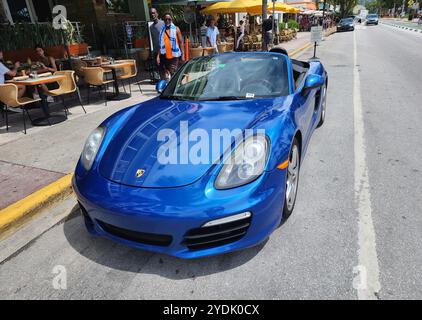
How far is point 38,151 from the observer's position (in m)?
4.33

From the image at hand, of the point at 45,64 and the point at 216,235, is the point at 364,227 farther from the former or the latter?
the point at 45,64

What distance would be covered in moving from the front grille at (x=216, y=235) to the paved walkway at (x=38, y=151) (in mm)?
2107

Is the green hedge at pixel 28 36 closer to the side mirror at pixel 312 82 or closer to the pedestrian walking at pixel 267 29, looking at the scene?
the side mirror at pixel 312 82

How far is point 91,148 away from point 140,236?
3.25 feet

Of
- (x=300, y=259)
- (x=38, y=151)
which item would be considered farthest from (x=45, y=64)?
(x=300, y=259)

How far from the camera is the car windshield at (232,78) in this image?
10.1ft

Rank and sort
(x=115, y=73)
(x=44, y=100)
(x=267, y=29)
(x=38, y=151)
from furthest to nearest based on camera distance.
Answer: (x=267, y=29) < (x=115, y=73) < (x=44, y=100) < (x=38, y=151)

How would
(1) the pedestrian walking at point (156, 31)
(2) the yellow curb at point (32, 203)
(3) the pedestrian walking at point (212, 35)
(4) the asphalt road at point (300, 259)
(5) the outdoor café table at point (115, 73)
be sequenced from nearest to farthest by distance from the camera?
(4) the asphalt road at point (300, 259) < (2) the yellow curb at point (32, 203) < (5) the outdoor café table at point (115, 73) < (1) the pedestrian walking at point (156, 31) < (3) the pedestrian walking at point (212, 35)

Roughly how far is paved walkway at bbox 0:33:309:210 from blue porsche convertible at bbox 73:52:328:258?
1.21 metres

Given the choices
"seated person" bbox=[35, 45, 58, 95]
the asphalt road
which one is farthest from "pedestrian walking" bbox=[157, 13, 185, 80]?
the asphalt road

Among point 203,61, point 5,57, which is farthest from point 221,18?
point 203,61

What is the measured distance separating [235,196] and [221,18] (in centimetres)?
2127

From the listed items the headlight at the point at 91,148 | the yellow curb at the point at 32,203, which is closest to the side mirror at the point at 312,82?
the headlight at the point at 91,148

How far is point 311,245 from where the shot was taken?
2377 mm
